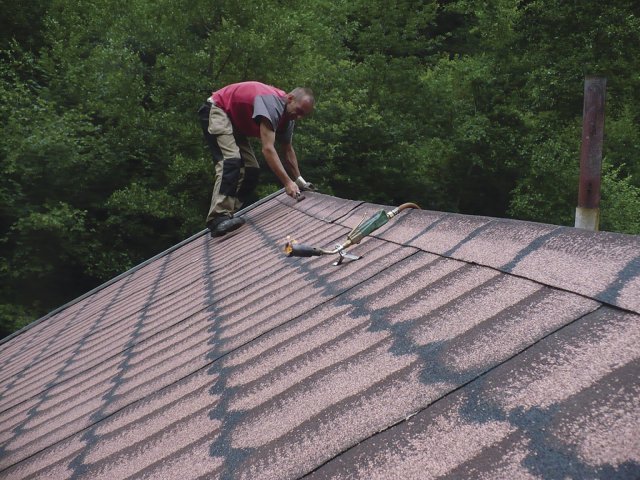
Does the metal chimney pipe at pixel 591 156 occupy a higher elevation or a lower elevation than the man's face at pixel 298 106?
lower

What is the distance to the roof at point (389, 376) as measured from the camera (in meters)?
0.77

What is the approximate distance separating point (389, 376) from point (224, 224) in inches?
137

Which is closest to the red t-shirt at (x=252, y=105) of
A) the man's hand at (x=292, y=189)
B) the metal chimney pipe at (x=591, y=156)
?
the man's hand at (x=292, y=189)

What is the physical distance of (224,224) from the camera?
439 centimetres

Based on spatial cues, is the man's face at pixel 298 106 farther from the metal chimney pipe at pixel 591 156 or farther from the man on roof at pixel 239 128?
the metal chimney pipe at pixel 591 156

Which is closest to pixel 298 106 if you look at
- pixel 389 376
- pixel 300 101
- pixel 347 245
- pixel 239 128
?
pixel 300 101

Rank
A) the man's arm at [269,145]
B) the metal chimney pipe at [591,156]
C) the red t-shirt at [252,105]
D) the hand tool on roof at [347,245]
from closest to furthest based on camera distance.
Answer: the hand tool on roof at [347,245]
the man's arm at [269,145]
the red t-shirt at [252,105]
the metal chimney pipe at [591,156]

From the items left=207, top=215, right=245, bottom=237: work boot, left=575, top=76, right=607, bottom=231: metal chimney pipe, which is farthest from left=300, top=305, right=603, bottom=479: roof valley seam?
left=575, top=76, right=607, bottom=231: metal chimney pipe

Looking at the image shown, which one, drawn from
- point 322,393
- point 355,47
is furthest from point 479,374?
point 355,47

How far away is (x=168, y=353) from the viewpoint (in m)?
2.01

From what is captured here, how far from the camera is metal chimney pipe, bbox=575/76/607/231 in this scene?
5.41 m

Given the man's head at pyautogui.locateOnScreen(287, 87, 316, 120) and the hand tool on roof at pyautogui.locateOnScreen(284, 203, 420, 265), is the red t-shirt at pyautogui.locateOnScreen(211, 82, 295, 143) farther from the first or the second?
the hand tool on roof at pyautogui.locateOnScreen(284, 203, 420, 265)

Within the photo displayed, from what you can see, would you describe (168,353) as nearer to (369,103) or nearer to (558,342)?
(558,342)

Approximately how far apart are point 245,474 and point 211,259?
2.84 m
